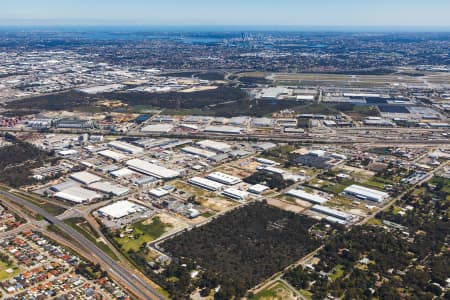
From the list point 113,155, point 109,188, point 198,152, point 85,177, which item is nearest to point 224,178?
point 198,152

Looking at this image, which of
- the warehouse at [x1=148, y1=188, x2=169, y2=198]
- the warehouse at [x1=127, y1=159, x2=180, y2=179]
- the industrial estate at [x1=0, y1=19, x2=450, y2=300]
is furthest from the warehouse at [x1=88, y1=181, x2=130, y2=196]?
the warehouse at [x1=127, y1=159, x2=180, y2=179]

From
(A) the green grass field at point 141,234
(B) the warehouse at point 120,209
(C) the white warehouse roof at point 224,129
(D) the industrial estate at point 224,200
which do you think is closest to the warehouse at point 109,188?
(D) the industrial estate at point 224,200

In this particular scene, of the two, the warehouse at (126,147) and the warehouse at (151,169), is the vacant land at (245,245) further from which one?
the warehouse at (126,147)

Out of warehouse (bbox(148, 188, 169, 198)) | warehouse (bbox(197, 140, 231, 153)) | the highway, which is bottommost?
the highway

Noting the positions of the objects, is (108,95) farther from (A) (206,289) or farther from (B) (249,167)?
(A) (206,289)

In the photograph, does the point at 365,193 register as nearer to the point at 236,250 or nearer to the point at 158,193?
the point at 236,250

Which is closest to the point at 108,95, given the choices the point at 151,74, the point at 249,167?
the point at 151,74

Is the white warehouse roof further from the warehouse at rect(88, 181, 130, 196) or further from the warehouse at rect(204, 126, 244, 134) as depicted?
the warehouse at rect(88, 181, 130, 196)

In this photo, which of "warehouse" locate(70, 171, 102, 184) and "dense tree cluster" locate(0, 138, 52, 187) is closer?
"warehouse" locate(70, 171, 102, 184)
